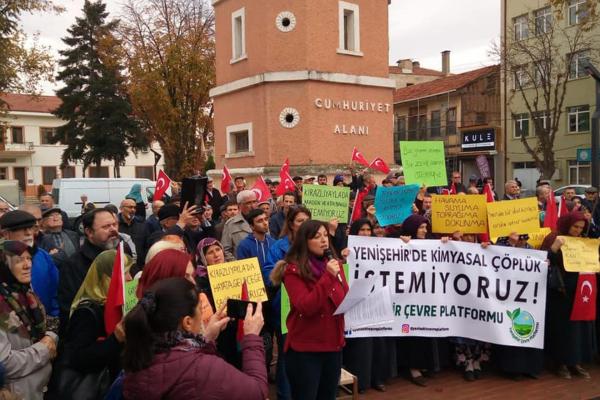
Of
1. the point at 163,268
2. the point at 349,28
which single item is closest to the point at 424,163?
the point at 163,268

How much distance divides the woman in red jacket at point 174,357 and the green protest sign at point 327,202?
4063 mm

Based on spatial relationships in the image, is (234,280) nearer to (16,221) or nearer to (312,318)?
(312,318)

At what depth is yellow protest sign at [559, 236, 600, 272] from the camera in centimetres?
543

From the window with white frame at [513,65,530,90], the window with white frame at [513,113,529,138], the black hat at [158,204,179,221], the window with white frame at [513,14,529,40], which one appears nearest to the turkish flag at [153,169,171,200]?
the black hat at [158,204,179,221]

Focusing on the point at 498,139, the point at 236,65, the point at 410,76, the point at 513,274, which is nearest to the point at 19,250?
the point at 513,274

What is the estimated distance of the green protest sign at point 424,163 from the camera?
23.0ft

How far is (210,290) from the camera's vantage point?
422cm

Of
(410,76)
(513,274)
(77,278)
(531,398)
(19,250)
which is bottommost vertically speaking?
(531,398)

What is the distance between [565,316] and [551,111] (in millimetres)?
30539

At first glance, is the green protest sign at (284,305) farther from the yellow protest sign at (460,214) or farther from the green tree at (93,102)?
the green tree at (93,102)

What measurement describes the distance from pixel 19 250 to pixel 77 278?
1.46 feet

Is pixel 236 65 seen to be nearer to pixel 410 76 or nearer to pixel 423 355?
pixel 423 355

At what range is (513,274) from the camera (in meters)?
5.48

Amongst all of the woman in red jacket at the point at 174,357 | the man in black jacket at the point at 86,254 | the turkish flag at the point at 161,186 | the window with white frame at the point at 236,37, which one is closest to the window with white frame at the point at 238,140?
the window with white frame at the point at 236,37
